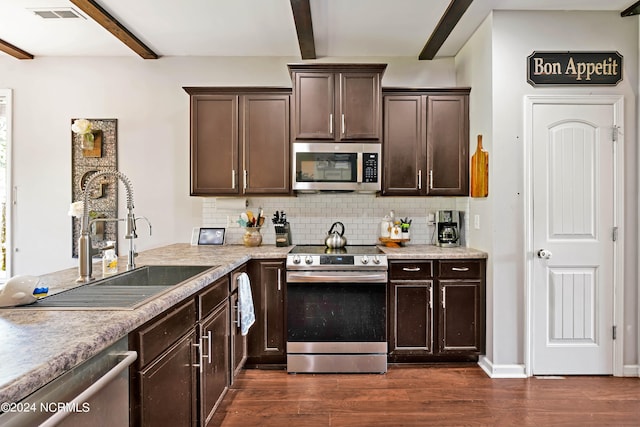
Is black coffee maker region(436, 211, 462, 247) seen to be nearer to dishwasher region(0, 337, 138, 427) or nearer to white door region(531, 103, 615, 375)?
white door region(531, 103, 615, 375)

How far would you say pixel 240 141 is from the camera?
344 centimetres

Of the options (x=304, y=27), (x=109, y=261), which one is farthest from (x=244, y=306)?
(x=304, y=27)

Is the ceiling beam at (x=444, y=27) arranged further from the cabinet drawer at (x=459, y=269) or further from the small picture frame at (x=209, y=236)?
the small picture frame at (x=209, y=236)

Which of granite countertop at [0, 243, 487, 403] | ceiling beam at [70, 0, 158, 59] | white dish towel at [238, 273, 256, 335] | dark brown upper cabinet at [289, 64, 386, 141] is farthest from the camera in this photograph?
dark brown upper cabinet at [289, 64, 386, 141]

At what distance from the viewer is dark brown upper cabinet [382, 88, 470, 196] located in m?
3.43

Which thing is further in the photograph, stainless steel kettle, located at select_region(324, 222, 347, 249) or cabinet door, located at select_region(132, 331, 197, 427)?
stainless steel kettle, located at select_region(324, 222, 347, 249)

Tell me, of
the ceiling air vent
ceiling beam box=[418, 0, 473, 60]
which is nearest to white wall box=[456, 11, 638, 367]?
ceiling beam box=[418, 0, 473, 60]

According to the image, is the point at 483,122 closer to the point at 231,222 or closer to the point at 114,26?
the point at 231,222

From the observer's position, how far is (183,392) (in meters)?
1.80

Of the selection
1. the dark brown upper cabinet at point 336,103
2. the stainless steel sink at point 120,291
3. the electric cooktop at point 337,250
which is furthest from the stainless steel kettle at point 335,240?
the stainless steel sink at point 120,291

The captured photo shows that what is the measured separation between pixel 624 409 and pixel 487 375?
821mm

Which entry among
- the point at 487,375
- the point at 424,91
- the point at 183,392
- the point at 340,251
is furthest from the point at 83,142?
the point at 487,375

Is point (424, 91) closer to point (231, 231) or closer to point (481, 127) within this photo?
point (481, 127)

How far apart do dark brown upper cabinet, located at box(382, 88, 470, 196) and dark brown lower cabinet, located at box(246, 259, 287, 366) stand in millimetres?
1212
